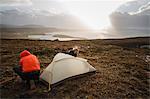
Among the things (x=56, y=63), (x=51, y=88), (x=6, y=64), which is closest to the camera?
(x=51, y=88)

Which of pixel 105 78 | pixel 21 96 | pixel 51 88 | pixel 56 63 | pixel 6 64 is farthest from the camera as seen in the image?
pixel 6 64

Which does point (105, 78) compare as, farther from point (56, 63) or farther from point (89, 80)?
point (56, 63)

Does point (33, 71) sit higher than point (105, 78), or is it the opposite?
point (33, 71)

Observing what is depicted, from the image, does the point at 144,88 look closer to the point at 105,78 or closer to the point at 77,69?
the point at 105,78

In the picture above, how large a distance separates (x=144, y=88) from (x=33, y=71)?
5.82m

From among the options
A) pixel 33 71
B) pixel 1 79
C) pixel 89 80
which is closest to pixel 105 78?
pixel 89 80

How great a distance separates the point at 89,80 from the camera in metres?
11.3

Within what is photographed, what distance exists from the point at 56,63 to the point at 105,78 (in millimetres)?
3017

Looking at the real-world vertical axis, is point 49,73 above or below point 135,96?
above

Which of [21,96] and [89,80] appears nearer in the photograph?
[21,96]

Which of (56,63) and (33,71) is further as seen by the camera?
(56,63)

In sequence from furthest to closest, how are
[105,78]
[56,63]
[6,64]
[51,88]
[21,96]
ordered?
1. [6,64]
2. [105,78]
3. [56,63]
4. [51,88]
5. [21,96]

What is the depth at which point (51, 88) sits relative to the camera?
1018 cm

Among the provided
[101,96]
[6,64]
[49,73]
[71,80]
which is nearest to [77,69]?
[71,80]
